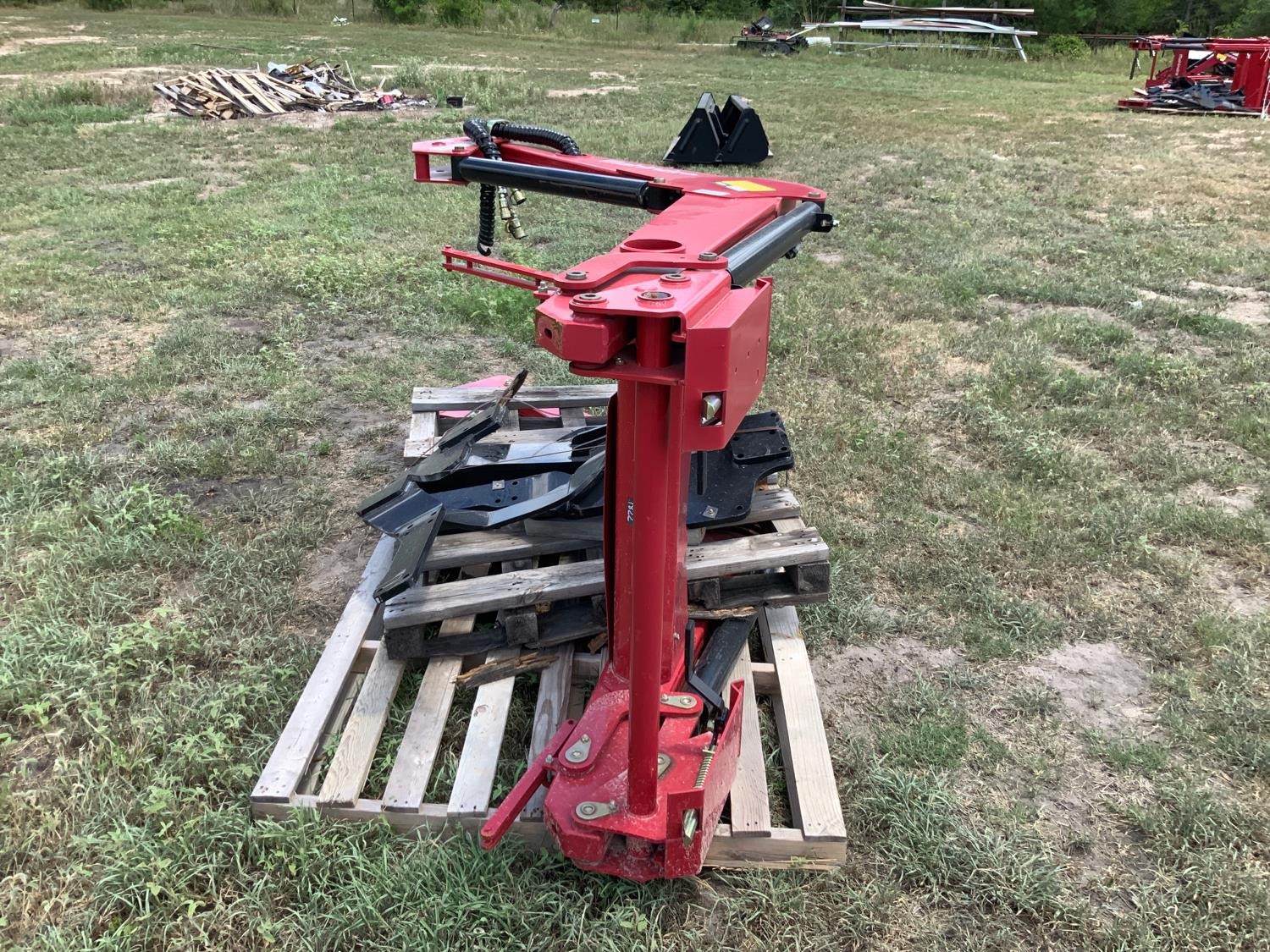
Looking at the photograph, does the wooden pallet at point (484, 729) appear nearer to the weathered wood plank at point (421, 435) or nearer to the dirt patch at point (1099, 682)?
the weathered wood plank at point (421, 435)

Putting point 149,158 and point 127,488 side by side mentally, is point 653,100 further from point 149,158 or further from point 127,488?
point 127,488

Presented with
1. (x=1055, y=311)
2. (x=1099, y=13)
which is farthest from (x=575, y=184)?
(x=1099, y=13)

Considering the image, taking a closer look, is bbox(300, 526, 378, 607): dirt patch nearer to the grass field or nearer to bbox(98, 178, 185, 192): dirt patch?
the grass field

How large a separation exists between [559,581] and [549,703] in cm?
37

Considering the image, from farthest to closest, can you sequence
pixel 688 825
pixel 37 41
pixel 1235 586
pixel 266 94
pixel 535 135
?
pixel 37 41
pixel 266 94
pixel 1235 586
pixel 535 135
pixel 688 825

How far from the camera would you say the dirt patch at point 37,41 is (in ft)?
59.5

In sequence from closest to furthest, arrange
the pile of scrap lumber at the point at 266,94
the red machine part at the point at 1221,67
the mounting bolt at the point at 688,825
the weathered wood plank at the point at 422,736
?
the mounting bolt at the point at 688,825, the weathered wood plank at the point at 422,736, the pile of scrap lumber at the point at 266,94, the red machine part at the point at 1221,67

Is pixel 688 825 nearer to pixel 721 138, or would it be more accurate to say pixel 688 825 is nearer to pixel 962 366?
pixel 721 138

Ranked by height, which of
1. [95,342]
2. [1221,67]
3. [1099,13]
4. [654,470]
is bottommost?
[95,342]

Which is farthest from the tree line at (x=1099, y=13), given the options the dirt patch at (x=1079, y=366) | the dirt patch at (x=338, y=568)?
the dirt patch at (x=338, y=568)

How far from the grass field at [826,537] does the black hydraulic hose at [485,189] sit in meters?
1.32

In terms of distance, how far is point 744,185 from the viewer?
2283 millimetres

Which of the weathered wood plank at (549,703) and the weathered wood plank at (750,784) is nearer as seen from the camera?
the weathered wood plank at (750,784)

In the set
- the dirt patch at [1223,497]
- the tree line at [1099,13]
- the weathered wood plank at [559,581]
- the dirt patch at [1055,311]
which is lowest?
the dirt patch at [1223,497]
